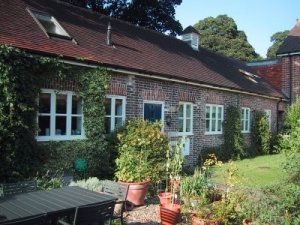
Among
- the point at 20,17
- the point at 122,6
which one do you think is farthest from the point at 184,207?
the point at 122,6

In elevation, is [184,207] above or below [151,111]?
below

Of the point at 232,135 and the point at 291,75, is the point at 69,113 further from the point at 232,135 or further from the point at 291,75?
the point at 291,75

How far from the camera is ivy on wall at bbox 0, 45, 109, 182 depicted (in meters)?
8.33

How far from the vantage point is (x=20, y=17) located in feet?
36.2

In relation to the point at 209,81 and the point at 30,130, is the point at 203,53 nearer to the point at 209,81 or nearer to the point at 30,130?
the point at 209,81

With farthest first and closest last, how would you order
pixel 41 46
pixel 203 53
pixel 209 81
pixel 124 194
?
pixel 203 53, pixel 209 81, pixel 41 46, pixel 124 194

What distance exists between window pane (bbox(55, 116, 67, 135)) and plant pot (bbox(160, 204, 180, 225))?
411 centimetres

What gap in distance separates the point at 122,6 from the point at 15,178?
2414 cm

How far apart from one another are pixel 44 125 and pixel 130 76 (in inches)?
139

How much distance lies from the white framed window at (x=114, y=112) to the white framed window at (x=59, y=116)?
41.4 inches

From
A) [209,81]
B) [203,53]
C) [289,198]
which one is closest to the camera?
[289,198]

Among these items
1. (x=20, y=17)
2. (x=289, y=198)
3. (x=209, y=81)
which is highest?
(x=20, y=17)

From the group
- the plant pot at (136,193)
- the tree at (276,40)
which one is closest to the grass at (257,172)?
the plant pot at (136,193)

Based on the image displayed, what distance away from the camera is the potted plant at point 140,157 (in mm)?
8773
